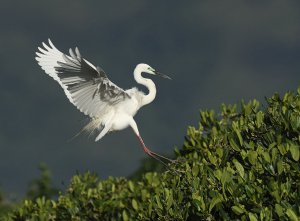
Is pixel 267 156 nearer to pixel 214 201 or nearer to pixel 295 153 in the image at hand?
pixel 295 153

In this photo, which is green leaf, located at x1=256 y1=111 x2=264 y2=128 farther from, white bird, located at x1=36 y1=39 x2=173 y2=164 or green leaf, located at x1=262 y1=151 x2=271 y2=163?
white bird, located at x1=36 y1=39 x2=173 y2=164

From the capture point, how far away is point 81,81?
39.5 feet

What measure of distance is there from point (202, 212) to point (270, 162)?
3.32ft

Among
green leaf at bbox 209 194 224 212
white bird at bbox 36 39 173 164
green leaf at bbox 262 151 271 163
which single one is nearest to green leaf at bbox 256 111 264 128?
green leaf at bbox 262 151 271 163

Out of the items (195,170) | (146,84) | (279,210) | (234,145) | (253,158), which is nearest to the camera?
(279,210)

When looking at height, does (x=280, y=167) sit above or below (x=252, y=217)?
above

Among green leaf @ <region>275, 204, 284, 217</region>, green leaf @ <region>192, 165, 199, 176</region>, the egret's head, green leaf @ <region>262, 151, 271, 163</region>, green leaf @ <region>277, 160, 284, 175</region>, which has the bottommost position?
→ green leaf @ <region>275, 204, 284, 217</region>

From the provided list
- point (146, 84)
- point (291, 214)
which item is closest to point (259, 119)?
point (291, 214)

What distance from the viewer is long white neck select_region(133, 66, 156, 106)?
41.5 feet

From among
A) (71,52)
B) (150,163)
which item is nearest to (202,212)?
(71,52)

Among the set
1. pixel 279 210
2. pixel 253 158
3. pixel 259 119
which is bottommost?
pixel 279 210

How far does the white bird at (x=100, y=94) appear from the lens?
39.4 ft

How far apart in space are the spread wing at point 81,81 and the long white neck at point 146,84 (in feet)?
1.10

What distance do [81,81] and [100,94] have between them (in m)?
0.53
